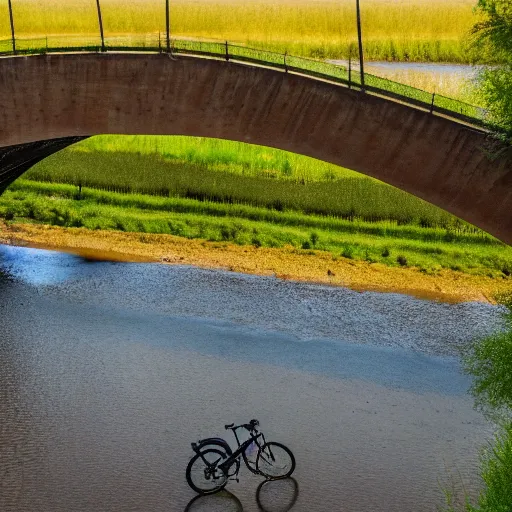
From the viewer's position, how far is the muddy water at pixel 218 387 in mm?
10055

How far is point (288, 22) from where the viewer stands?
645 inches

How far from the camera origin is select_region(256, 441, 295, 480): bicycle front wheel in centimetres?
995

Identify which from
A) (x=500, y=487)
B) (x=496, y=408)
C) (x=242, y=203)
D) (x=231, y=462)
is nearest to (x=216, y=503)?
(x=231, y=462)

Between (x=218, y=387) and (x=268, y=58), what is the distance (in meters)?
4.81

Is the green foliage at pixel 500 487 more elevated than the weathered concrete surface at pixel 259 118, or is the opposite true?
the weathered concrete surface at pixel 259 118

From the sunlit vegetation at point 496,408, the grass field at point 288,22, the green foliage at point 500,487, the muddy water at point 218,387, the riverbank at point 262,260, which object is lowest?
the green foliage at point 500,487

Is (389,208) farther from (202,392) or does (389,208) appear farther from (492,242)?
(202,392)

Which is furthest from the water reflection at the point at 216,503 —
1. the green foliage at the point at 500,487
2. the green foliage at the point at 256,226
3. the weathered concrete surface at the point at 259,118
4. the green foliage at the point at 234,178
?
the green foliage at the point at 234,178

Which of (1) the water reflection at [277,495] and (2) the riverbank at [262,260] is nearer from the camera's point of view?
(1) the water reflection at [277,495]

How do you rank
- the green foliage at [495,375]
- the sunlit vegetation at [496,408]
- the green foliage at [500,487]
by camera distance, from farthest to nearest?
1. the green foliage at [495,375]
2. the sunlit vegetation at [496,408]
3. the green foliage at [500,487]

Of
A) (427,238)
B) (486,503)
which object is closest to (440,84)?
(427,238)

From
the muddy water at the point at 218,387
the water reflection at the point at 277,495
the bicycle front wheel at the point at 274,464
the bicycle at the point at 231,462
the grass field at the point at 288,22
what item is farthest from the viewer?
the grass field at the point at 288,22

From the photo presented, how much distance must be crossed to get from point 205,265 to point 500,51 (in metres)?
7.53

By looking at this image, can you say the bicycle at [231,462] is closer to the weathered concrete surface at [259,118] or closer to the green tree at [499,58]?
the weathered concrete surface at [259,118]
